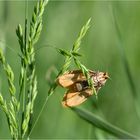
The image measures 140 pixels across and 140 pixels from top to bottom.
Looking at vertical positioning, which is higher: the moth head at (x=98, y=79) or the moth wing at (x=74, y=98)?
the moth head at (x=98, y=79)

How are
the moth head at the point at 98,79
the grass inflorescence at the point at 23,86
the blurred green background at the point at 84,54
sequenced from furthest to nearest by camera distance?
the blurred green background at the point at 84,54
the moth head at the point at 98,79
the grass inflorescence at the point at 23,86

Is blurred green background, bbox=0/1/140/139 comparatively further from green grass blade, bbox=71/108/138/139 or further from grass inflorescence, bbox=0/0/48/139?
grass inflorescence, bbox=0/0/48/139

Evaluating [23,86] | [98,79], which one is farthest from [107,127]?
[23,86]

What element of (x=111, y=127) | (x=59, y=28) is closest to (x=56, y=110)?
(x=59, y=28)

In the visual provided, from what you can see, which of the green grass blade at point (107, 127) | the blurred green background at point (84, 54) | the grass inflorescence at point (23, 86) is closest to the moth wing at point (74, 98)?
the grass inflorescence at point (23, 86)

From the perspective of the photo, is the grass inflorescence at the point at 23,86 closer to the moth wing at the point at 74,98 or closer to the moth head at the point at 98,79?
the moth wing at the point at 74,98

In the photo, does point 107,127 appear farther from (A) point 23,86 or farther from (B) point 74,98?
(A) point 23,86

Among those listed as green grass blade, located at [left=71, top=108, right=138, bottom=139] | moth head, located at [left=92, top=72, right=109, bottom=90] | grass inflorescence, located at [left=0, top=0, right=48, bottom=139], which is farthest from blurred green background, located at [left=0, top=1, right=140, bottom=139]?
grass inflorescence, located at [left=0, top=0, right=48, bottom=139]
